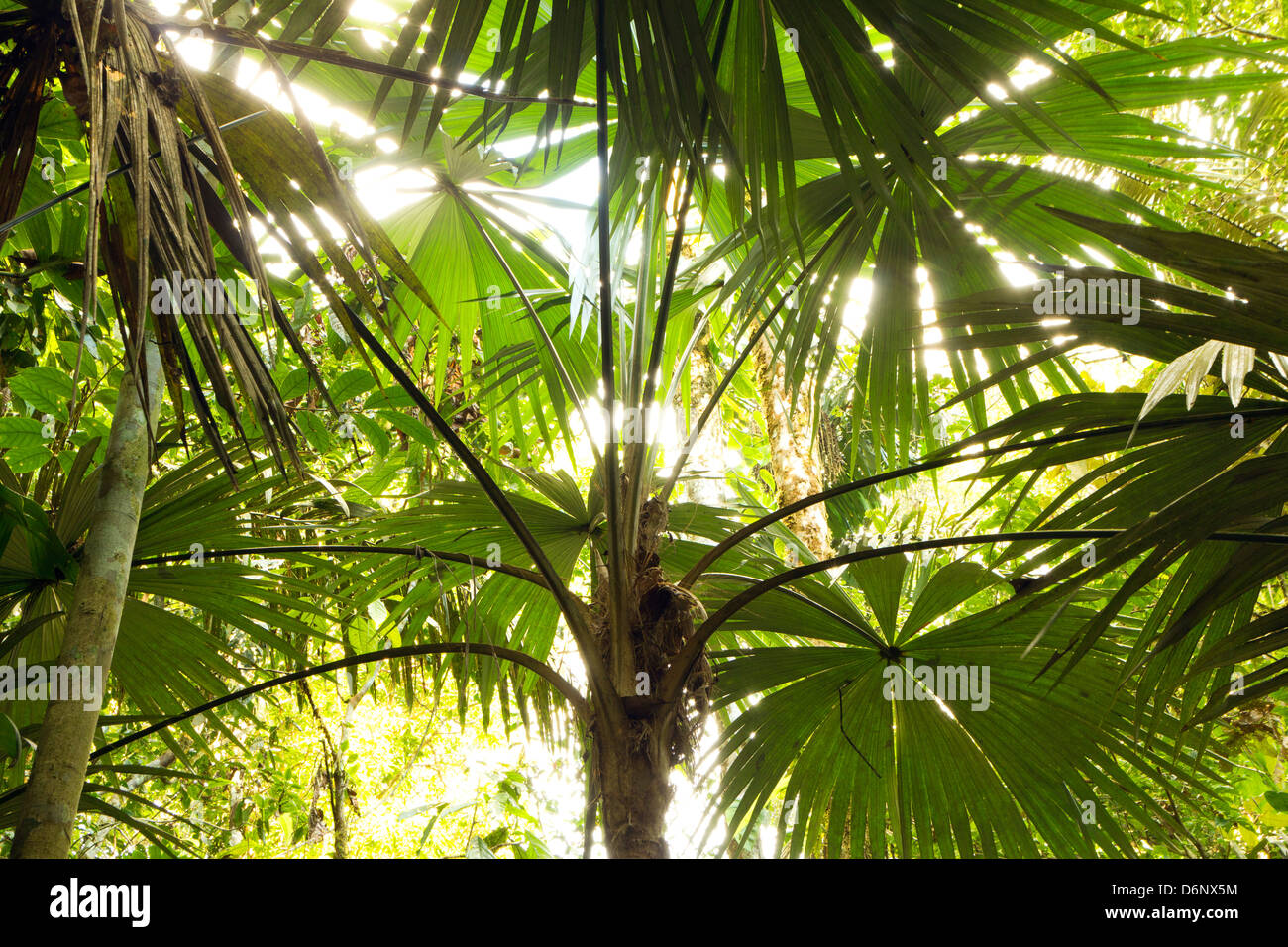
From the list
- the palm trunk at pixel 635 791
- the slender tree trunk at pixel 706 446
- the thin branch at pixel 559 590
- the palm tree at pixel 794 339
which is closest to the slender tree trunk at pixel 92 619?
the palm tree at pixel 794 339

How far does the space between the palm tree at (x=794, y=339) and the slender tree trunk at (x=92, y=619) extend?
0.01m

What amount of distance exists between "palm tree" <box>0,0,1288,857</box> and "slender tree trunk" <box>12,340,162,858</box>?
0.03ft

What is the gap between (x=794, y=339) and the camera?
2.07 meters

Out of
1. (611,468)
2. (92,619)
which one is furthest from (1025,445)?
(92,619)

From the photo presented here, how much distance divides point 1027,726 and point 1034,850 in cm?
32

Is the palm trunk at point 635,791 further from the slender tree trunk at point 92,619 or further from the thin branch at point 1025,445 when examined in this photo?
the slender tree trunk at point 92,619

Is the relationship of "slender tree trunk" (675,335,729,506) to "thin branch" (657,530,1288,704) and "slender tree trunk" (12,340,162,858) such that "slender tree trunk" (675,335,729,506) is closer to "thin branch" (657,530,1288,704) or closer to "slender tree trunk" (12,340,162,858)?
"thin branch" (657,530,1288,704)

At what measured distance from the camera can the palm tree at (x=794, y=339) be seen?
3.97 ft

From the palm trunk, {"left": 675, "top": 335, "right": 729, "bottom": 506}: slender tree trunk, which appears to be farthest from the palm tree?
{"left": 675, "top": 335, "right": 729, "bottom": 506}: slender tree trunk

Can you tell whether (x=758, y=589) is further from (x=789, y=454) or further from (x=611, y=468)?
(x=789, y=454)

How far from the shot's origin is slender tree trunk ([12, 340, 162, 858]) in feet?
4.19

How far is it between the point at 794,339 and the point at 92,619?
5.35 feet
